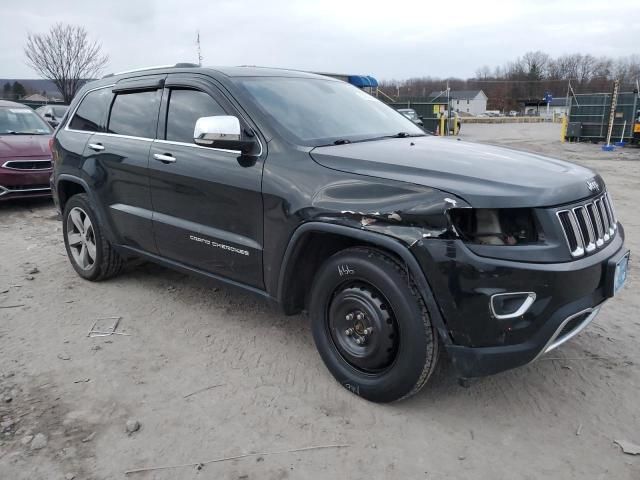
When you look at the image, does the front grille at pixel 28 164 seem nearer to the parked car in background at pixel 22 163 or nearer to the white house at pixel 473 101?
the parked car in background at pixel 22 163

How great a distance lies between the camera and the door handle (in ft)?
12.4

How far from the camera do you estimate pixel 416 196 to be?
2.58 m

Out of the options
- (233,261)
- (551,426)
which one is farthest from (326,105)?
(551,426)

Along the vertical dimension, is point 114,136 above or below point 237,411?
above

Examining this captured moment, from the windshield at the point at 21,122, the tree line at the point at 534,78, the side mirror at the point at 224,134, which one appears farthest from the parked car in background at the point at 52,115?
the tree line at the point at 534,78

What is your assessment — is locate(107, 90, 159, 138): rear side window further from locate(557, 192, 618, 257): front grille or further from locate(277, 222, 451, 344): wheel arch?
locate(557, 192, 618, 257): front grille

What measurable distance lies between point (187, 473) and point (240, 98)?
2.21m

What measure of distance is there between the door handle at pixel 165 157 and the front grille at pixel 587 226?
8.38 feet

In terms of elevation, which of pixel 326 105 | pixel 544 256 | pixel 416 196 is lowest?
pixel 544 256

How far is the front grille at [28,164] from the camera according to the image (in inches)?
319

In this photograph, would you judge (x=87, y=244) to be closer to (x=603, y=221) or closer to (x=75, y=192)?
(x=75, y=192)

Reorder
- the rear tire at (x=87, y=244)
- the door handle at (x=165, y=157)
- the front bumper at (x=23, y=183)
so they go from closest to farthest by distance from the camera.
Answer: the door handle at (x=165, y=157) → the rear tire at (x=87, y=244) → the front bumper at (x=23, y=183)

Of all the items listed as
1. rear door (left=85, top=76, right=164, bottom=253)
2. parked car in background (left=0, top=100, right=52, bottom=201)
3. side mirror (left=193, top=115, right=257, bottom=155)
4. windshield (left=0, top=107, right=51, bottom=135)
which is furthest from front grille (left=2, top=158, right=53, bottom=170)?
side mirror (left=193, top=115, right=257, bottom=155)

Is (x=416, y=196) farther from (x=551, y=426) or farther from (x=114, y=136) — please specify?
(x=114, y=136)
